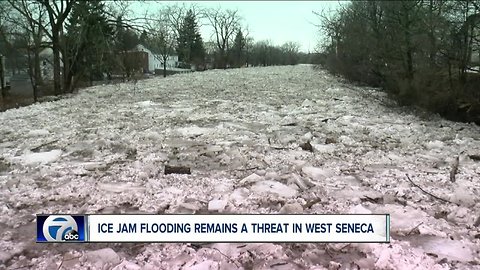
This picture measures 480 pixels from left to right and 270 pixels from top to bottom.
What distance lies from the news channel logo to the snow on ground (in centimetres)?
9

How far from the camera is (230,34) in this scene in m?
74.2

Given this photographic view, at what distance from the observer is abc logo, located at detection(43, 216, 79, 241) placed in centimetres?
352

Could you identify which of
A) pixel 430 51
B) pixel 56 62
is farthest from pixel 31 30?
pixel 430 51

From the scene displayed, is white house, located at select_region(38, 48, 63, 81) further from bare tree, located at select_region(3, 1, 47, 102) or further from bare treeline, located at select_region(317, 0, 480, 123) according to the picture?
bare treeline, located at select_region(317, 0, 480, 123)

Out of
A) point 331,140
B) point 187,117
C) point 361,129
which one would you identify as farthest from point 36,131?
point 361,129

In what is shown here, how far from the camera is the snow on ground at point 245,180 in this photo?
3375 millimetres

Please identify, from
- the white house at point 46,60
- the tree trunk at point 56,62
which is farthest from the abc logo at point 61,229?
the white house at point 46,60

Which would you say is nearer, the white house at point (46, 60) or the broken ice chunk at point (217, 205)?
the broken ice chunk at point (217, 205)

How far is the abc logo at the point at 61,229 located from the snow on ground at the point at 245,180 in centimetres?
10

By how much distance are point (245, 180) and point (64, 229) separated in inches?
93.7

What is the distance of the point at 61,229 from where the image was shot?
→ 3.54 m

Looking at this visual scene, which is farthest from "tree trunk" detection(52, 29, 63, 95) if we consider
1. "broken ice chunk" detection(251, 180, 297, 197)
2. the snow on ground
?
"broken ice chunk" detection(251, 180, 297, 197)

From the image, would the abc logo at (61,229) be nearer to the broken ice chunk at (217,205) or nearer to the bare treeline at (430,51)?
the broken ice chunk at (217,205)

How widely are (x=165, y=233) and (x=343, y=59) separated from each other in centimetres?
2025
